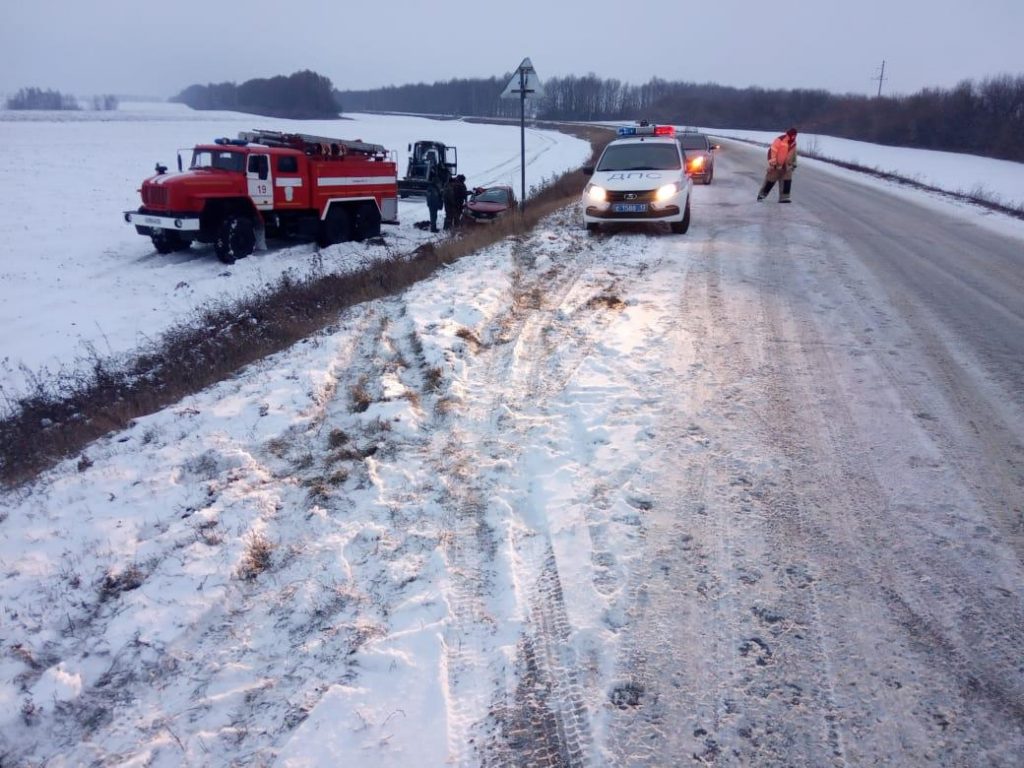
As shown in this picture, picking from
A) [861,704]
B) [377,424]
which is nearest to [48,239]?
[377,424]

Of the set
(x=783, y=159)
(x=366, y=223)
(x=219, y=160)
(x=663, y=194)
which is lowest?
(x=366, y=223)

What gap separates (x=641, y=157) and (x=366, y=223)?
7795mm

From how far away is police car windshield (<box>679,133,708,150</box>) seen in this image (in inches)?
837

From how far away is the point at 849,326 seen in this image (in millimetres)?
6672

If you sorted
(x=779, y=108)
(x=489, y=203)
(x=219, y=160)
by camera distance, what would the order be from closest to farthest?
(x=219, y=160) < (x=489, y=203) < (x=779, y=108)

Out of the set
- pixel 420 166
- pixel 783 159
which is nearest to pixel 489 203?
pixel 783 159

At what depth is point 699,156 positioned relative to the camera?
65.6ft

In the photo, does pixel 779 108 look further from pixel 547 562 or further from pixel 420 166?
pixel 547 562

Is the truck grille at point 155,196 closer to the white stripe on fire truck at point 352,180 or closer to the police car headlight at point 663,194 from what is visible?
the white stripe on fire truck at point 352,180

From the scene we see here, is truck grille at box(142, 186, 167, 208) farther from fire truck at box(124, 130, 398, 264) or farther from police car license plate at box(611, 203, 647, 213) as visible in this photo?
police car license plate at box(611, 203, 647, 213)

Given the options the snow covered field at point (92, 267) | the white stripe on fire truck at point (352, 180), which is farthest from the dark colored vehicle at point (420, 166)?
the white stripe on fire truck at point (352, 180)

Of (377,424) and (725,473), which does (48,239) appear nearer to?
(377,424)

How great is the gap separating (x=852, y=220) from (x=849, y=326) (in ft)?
24.8

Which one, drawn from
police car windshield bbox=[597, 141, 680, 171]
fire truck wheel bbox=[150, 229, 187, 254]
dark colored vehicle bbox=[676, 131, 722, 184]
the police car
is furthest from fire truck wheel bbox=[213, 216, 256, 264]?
dark colored vehicle bbox=[676, 131, 722, 184]
